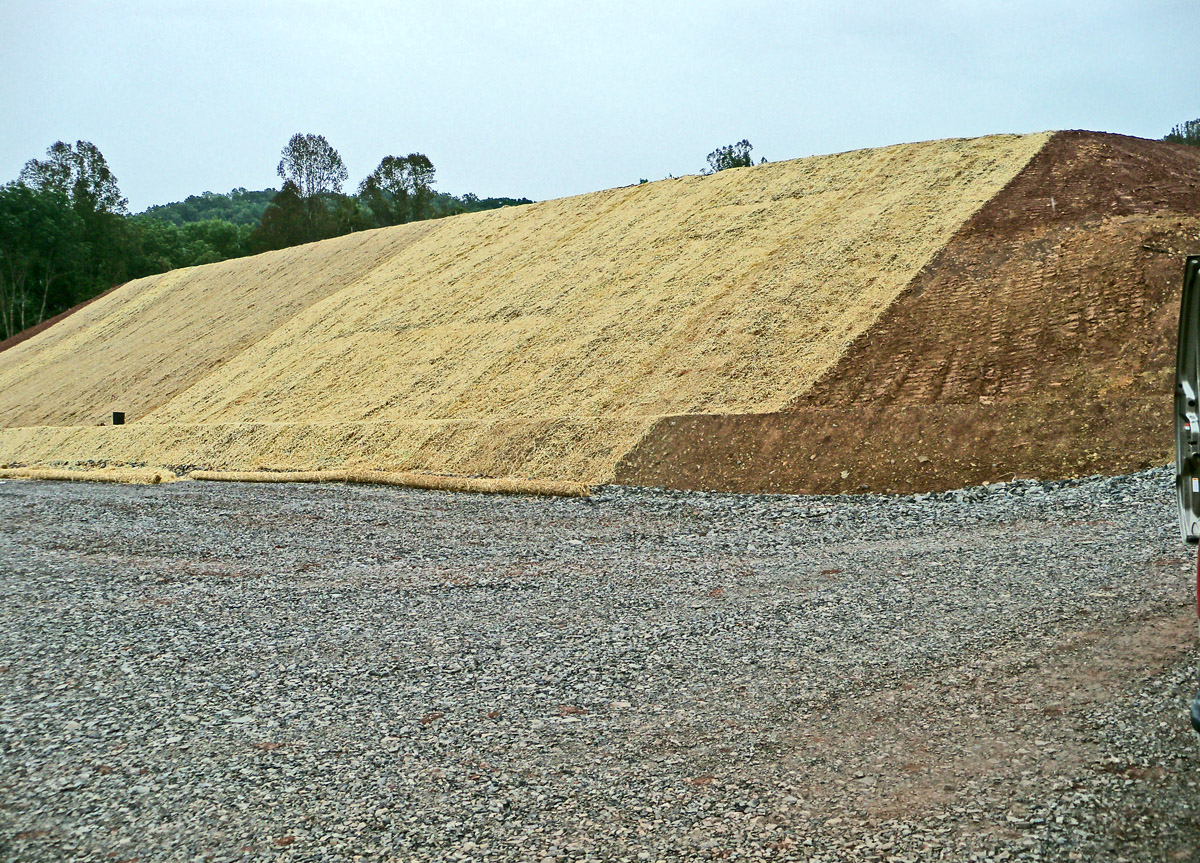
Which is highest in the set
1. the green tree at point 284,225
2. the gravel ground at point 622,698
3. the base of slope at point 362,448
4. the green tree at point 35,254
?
the green tree at point 284,225

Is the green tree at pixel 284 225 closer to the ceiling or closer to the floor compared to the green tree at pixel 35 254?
closer to the ceiling

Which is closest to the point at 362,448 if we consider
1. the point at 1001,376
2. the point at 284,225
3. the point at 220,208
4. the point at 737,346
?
the point at 737,346

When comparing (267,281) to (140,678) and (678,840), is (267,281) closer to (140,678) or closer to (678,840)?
(140,678)

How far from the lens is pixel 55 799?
4359 millimetres

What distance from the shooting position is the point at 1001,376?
14.7 meters

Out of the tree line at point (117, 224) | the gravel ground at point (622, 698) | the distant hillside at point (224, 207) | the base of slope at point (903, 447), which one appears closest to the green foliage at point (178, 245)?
the tree line at point (117, 224)

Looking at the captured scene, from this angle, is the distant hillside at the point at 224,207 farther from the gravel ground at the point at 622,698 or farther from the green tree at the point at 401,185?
the gravel ground at the point at 622,698

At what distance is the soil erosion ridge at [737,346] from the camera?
13891 mm

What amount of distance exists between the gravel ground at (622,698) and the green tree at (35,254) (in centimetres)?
5320

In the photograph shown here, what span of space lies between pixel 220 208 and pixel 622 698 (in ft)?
505

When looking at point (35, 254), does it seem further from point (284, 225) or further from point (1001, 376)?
point (1001, 376)

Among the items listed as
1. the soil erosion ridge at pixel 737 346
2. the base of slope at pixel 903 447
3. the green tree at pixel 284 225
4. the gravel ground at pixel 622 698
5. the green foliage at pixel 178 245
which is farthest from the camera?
the green tree at pixel 284 225

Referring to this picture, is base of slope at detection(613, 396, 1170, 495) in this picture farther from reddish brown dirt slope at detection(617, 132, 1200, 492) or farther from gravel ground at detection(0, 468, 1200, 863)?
gravel ground at detection(0, 468, 1200, 863)

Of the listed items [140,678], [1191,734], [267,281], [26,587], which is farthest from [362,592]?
[267,281]
